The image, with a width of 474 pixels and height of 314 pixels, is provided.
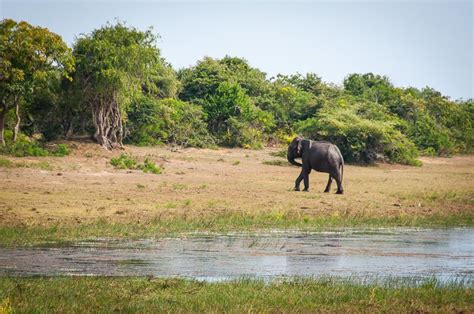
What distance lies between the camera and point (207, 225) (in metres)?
19.2

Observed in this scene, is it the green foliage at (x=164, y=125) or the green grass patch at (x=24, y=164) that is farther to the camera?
the green foliage at (x=164, y=125)

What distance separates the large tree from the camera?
113 ft

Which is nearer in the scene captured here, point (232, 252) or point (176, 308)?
point (176, 308)

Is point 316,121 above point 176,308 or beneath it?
above

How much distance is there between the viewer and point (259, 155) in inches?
1615

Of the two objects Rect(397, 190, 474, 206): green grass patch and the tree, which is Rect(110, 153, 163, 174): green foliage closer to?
→ the tree

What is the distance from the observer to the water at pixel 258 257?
533 inches

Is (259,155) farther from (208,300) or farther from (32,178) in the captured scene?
(208,300)

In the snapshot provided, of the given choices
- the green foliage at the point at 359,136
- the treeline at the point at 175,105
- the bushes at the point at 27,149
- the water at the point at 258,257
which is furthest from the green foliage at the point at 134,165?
the green foliage at the point at 359,136

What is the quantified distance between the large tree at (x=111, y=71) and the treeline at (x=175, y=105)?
5cm

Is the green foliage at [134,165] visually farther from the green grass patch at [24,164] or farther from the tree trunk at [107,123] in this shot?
the tree trunk at [107,123]

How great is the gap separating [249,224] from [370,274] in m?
6.29

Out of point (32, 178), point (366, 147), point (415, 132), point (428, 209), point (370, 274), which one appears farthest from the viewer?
point (415, 132)

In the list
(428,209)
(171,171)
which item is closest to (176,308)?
(428,209)
